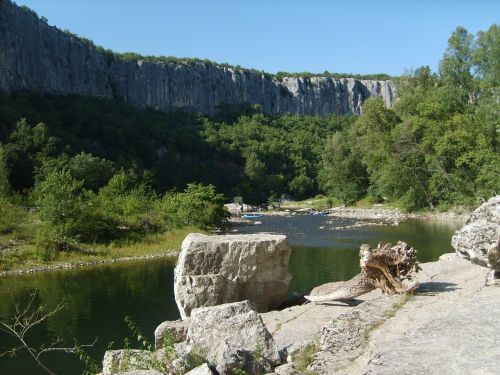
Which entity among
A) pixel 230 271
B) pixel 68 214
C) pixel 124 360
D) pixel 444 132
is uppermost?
pixel 444 132

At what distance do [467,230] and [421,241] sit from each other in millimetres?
24025

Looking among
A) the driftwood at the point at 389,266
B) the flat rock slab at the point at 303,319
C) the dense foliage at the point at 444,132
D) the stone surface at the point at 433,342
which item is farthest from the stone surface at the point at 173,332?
the dense foliage at the point at 444,132

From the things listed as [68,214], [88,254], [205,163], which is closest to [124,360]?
[88,254]

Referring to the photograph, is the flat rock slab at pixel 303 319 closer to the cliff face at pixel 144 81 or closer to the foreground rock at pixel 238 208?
the foreground rock at pixel 238 208

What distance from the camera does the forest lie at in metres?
34.8

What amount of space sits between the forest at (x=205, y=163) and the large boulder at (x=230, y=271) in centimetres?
535

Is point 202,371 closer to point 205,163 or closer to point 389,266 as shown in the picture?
point 389,266

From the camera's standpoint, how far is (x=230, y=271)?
1418 centimetres

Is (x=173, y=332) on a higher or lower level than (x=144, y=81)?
lower

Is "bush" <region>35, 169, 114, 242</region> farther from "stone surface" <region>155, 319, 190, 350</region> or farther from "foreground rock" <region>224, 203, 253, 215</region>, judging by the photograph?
"foreground rock" <region>224, 203, 253, 215</region>

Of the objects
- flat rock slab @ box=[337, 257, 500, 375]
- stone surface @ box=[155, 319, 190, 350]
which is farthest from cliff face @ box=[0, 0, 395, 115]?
flat rock slab @ box=[337, 257, 500, 375]

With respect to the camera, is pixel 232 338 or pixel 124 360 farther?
pixel 232 338

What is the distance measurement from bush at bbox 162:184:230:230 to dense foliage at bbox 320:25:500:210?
2000 centimetres

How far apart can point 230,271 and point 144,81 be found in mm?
129087
